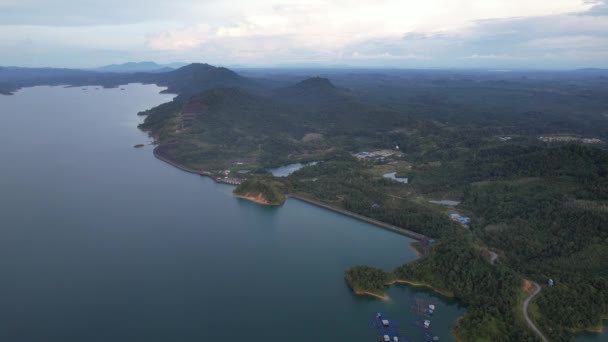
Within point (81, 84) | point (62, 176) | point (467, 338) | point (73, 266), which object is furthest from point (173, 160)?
point (81, 84)

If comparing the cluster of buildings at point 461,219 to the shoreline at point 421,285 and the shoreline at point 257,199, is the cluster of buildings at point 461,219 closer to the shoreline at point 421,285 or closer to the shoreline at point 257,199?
Answer: the shoreline at point 421,285

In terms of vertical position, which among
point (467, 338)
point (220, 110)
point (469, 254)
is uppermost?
point (220, 110)

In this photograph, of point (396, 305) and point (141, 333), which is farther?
point (396, 305)

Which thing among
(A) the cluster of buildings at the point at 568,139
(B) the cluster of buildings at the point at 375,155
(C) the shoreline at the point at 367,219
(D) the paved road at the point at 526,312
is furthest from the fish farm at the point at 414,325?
(A) the cluster of buildings at the point at 568,139

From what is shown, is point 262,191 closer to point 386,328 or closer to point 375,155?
point 386,328

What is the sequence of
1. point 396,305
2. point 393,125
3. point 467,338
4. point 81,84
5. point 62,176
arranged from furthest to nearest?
point 81,84 < point 393,125 < point 62,176 < point 396,305 < point 467,338

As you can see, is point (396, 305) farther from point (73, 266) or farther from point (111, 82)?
point (111, 82)
